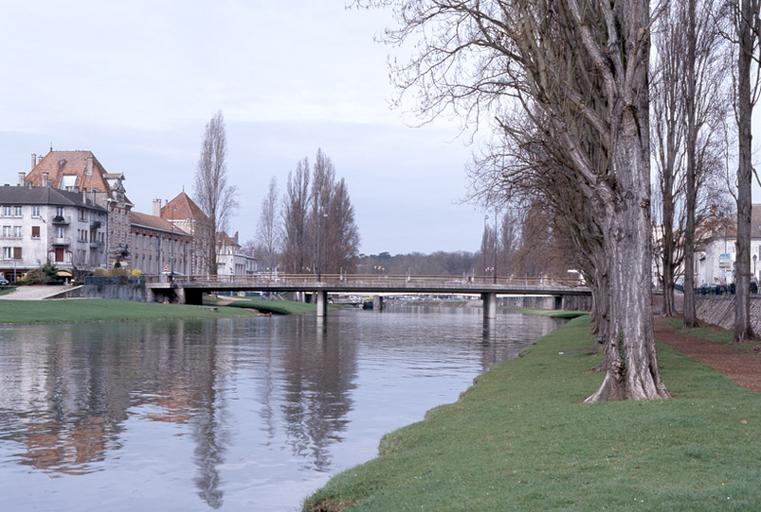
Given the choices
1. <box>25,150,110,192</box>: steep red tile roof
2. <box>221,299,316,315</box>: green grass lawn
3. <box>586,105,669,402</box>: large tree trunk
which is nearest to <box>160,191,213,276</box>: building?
<box>25,150,110,192</box>: steep red tile roof

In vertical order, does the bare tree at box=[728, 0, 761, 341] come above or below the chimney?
below

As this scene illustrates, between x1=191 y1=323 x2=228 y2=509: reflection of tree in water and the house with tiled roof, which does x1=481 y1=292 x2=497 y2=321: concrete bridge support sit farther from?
x1=191 y1=323 x2=228 y2=509: reflection of tree in water

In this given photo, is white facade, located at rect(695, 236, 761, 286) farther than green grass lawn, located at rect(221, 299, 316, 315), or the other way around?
white facade, located at rect(695, 236, 761, 286)

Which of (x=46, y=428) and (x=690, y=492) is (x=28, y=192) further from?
(x=690, y=492)

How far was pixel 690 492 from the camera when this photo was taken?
9.80 meters

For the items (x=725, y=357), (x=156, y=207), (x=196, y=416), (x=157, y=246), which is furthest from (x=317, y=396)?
(x=156, y=207)

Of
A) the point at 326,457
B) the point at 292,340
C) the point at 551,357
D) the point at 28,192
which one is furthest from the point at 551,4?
the point at 28,192

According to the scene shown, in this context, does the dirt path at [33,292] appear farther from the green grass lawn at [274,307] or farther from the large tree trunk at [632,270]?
the large tree trunk at [632,270]

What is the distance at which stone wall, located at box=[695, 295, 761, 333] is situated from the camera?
43.5m

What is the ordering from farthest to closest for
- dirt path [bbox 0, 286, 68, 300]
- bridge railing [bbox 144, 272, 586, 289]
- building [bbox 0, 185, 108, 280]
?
building [bbox 0, 185, 108, 280]
bridge railing [bbox 144, 272, 586, 289]
dirt path [bbox 0, 286, 68, 300]

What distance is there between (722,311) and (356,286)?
162 ft

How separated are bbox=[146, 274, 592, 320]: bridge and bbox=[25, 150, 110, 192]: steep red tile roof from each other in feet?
76.7

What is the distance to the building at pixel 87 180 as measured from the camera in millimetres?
120438

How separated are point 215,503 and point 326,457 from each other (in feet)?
12.4
